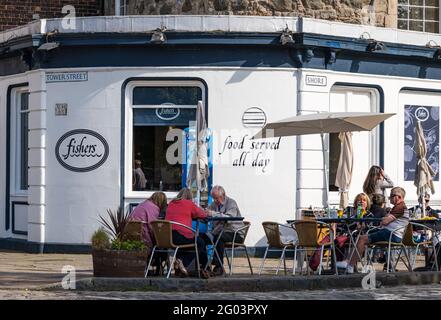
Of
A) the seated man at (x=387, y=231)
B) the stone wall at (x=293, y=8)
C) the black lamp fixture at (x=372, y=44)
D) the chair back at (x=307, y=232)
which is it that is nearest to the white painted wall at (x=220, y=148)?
the black lamp fixture at (x=372, y=44)

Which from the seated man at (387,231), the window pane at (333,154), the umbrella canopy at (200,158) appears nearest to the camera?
the seated man at (387,231)

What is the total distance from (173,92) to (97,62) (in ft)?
4.81

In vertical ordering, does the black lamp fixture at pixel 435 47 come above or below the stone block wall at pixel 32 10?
below

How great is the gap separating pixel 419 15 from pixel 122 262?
11066mm

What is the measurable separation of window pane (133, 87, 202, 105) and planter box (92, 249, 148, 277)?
6.15 metres

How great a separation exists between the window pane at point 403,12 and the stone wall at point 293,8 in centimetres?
45

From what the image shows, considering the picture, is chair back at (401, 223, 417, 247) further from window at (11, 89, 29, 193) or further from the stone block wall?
the stone block wall

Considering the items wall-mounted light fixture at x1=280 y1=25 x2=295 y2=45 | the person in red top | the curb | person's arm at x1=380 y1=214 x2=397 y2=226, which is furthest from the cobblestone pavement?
wall-mounted light fixture at x1=280 y1=25 x2=295 y2=45

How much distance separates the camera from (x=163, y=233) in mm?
15508

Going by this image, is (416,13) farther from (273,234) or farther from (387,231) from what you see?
(273,234)

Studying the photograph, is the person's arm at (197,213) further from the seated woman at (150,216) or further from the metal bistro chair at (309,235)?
the metal bistro chair at (309,235)

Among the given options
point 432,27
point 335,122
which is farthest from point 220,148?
point 432,27

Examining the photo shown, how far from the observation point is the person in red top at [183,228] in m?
15.7
